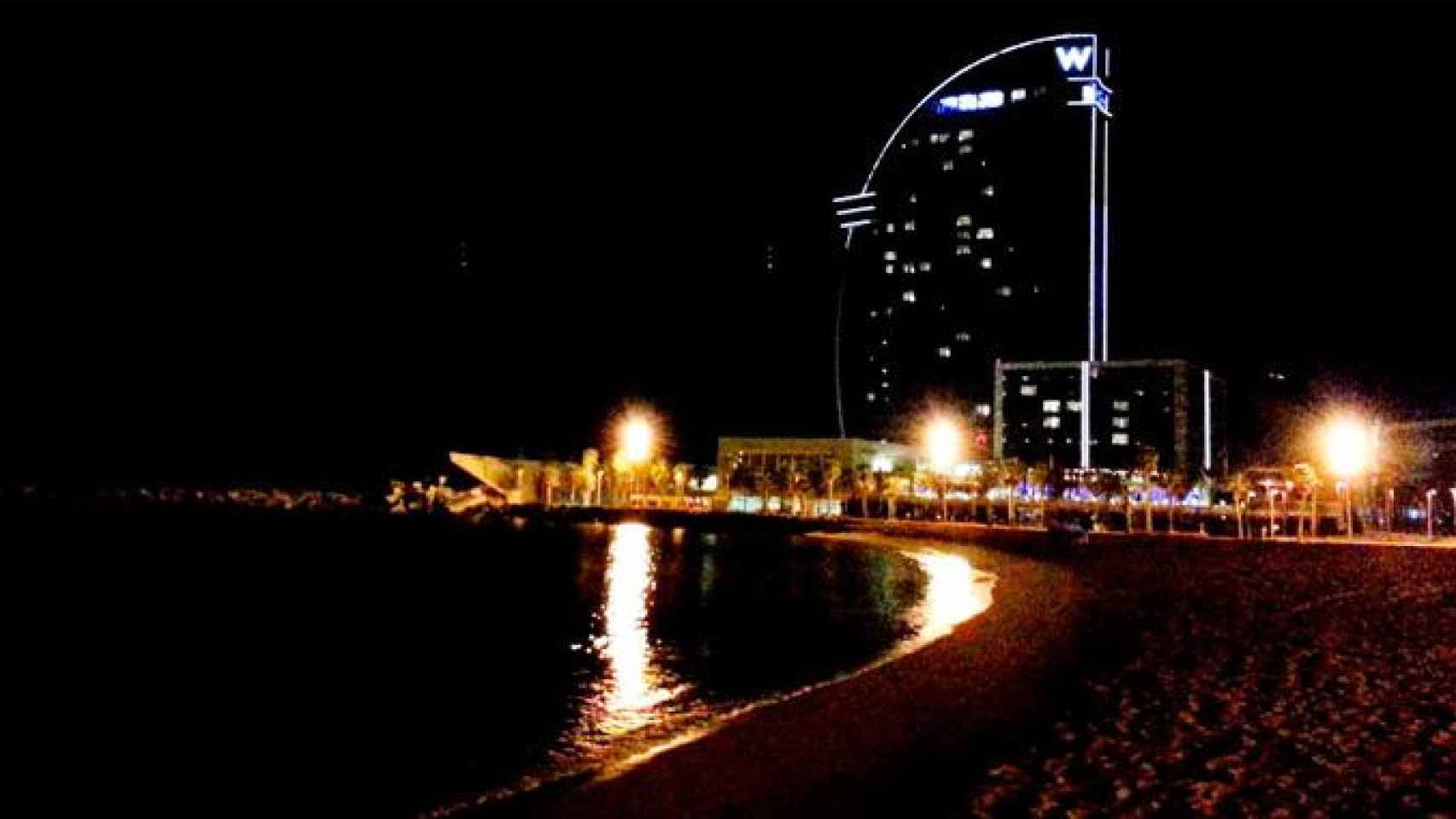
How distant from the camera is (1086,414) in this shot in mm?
86875

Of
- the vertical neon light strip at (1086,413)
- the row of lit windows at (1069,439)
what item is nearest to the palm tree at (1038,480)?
A: the vertical neon light strip at (1086,413)

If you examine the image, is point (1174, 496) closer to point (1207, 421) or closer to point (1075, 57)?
point (1075, 57)

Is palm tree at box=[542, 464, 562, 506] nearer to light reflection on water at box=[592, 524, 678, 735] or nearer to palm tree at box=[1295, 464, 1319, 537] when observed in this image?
light reflection on water at box=[592, 524, 678, 735]

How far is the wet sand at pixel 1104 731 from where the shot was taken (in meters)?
6.33

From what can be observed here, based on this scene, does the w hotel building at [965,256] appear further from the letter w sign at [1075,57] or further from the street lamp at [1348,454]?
the street lamp at [1348,454]

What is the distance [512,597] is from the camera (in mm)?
19953

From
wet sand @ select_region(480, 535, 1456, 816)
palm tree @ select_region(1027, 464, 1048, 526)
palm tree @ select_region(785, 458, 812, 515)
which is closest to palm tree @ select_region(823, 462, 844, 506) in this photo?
palm tree @ select_region(785, 458, 812, 515)

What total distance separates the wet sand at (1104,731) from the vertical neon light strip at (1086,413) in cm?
7276

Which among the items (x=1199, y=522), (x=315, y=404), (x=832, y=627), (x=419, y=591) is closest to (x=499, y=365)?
(x=315, y=404)

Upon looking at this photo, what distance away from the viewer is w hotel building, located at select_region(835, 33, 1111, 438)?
8962 centimetres

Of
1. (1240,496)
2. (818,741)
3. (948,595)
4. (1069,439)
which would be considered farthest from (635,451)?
(818,741)

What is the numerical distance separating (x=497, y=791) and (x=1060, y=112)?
85274 millimetres

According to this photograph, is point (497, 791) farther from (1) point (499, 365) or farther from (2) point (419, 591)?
(1) point (499, 365)

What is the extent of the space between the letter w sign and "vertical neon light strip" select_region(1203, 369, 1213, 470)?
106 ft
